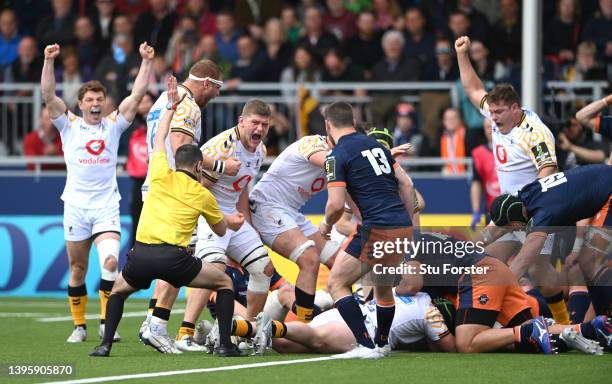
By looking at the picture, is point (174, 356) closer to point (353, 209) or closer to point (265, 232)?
point (265, 232)

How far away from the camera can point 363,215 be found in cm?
1059

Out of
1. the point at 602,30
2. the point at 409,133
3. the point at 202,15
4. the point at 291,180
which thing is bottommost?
the point at 291,180

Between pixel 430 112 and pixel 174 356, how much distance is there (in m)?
9.22

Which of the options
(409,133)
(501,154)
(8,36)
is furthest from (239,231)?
(8,36)

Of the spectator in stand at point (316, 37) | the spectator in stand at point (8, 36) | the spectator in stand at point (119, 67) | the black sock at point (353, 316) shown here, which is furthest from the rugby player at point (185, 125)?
the spectator in stand at point (8, 36)

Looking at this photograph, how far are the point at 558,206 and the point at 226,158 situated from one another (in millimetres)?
3079

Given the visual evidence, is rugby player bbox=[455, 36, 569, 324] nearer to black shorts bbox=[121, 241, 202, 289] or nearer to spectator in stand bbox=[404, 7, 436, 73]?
black shorts bbox=[121, 241, 202, 289]

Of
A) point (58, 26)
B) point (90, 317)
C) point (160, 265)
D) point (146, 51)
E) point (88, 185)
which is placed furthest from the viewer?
point (58, 26)

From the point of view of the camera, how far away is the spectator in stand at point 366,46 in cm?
2045

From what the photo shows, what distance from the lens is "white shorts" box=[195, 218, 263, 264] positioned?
1160 centimetres

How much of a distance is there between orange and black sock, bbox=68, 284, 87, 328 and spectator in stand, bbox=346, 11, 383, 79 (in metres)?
8.66

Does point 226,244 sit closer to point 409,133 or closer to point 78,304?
point 78,304

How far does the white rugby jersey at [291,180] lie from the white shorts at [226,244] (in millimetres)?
557

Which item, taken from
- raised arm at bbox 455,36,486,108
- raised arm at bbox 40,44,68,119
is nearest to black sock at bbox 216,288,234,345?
raised arm at bbox 40,44,68,119
